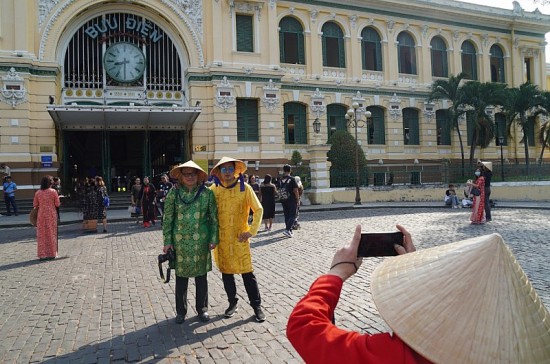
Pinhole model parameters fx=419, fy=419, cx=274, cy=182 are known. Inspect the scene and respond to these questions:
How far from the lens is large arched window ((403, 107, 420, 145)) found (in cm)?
2908

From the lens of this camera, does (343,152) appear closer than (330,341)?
No

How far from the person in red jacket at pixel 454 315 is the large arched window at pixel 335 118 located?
2566 centimetres

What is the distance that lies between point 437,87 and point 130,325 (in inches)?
1058

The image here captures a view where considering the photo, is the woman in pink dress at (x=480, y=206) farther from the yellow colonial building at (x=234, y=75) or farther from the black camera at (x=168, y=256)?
the black camera at (x=168, y=256)

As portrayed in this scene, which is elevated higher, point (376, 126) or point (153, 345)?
point (376, 126)

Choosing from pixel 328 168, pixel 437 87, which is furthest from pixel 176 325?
pixel 437 87

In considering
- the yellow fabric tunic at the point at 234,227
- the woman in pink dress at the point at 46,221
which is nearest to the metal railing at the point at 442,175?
the woman in pink dress at the point at 46,221

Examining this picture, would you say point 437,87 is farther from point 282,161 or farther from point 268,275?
point 268,275

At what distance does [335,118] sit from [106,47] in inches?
552

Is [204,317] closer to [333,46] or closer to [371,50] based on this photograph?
[333,46]

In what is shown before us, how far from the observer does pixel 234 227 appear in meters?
4.94

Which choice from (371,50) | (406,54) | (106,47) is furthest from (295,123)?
(106,47)

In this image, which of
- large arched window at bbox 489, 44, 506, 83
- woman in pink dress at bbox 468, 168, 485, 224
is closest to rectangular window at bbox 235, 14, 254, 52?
Result: woman in pink dress at bbox 468, 168, 485, 224

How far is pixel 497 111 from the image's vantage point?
31.9 metres
